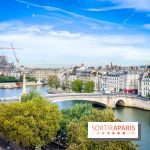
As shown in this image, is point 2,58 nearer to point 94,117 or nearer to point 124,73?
point 124,73

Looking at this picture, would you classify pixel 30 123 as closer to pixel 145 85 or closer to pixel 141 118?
pixel 141 118

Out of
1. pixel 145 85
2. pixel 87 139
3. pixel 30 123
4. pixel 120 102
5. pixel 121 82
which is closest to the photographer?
pixel 87 139

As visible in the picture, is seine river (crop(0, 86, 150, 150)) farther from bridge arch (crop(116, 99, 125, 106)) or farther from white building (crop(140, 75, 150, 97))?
white building (crop(140, 75, 150, 97))

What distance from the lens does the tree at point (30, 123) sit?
19.2 metres

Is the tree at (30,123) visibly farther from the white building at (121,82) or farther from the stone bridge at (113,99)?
the white building at (121,82)

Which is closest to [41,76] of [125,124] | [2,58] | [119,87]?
[2,58]

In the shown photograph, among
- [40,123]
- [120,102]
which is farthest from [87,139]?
[120,102]

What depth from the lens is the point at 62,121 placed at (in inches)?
819

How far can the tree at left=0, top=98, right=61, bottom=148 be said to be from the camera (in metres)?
19.2

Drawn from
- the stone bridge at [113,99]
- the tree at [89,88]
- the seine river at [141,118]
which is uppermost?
the tree at [89,88]

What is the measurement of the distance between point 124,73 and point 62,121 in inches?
1475

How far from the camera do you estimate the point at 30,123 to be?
63.6 feet

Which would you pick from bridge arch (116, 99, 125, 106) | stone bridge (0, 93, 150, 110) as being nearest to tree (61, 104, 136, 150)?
stone bridge (0, 93, 150, 110)

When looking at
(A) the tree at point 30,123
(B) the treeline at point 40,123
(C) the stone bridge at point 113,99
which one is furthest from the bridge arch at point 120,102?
(A) the tree at point 30,123
